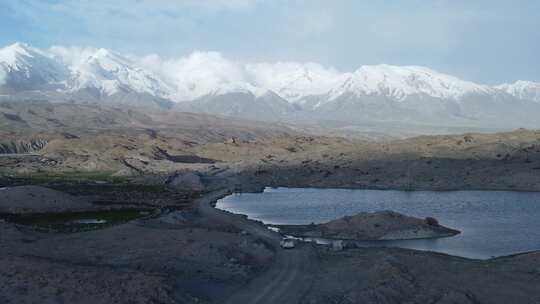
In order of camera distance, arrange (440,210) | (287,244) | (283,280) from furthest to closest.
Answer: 1. (440,210)
2. (287,244)
3. (283,280)

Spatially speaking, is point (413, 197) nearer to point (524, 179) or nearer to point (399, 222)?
point (524, 179)

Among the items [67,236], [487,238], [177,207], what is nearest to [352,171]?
[177,207]

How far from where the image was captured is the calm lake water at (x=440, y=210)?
60316mm

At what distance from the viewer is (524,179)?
114 m

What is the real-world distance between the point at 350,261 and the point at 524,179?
76136 millimetres

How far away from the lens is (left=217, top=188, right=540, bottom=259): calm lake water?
198 feet

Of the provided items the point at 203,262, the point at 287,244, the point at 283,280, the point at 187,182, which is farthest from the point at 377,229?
the point at 187,182

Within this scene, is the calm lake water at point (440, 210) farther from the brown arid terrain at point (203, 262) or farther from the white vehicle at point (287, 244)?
the white vehicle at point (287, 244)

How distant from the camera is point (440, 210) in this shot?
86062 millimetres

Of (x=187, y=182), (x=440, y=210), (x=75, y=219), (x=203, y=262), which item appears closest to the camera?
(x=203, y=262)

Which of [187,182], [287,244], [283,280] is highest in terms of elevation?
[187,182]

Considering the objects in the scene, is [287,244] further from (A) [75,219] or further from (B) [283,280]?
(A) [75,219]

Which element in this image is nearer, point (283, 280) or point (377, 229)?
point (283, 280)

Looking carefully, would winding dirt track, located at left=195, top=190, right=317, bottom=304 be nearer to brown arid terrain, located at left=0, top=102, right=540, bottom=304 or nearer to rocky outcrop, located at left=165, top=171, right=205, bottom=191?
brown arid terrain, located at left=0, top=102, right=540, bottom=304
